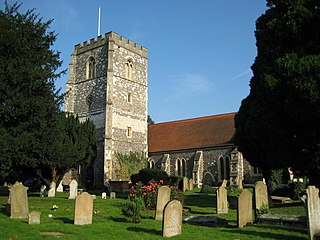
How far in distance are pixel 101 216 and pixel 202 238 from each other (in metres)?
4.90

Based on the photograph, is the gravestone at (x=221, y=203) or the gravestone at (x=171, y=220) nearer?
the gravestone at (x=171, y=220)

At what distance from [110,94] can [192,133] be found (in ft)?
28.6

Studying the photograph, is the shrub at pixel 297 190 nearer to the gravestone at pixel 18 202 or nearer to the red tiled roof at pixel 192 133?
the red tiled roof at pixel 192 133

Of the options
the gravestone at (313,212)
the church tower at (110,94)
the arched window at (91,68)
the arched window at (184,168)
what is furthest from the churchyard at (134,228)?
the arched window at (91,68)

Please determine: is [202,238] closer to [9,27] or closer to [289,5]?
[289,5]

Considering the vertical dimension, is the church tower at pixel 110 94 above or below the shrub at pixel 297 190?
above

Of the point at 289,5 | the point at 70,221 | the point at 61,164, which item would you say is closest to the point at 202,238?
the point at 70,221

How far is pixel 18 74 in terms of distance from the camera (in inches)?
584

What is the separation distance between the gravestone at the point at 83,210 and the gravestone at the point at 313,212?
574 cm

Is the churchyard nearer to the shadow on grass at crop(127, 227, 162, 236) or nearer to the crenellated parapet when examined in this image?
the shadow on grass at crop(127, 227, 162, 236)

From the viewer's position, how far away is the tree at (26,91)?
Result: 14.8m

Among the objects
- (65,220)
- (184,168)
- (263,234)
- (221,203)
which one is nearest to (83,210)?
(65,220)

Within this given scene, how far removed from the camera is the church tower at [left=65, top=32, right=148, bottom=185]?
2952cm

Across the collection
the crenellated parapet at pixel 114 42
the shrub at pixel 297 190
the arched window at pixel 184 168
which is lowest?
the shrub at pixel 297 190
